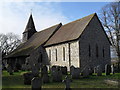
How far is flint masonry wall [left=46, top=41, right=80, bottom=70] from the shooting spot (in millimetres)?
22103

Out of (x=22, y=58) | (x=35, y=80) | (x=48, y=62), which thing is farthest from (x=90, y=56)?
(x=35, y=80)

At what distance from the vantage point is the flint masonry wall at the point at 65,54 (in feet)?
72.5

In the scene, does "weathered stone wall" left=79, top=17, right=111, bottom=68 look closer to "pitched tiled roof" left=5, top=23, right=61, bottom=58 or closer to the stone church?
the stone church

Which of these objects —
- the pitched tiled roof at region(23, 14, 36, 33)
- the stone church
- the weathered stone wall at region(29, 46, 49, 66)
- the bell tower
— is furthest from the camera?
the pitched tiled roof at region(23, 14, 36, 33)

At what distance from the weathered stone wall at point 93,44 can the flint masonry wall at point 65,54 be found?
2.69ft

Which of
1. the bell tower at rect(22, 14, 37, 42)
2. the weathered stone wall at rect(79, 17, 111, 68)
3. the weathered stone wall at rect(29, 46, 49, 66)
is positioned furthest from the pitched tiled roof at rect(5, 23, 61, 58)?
the weathered stone wall at rect(79, 17, 111, 68)

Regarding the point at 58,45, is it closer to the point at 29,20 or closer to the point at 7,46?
the point at 29,20

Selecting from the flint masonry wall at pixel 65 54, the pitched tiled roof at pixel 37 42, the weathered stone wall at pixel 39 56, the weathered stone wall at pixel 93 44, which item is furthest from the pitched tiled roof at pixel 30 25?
the weathered stone wall at pixel 93 44

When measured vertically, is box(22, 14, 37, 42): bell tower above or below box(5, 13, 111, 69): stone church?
above

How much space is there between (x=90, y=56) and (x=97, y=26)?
4.79m

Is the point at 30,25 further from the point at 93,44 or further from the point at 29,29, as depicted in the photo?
the point at 93,44

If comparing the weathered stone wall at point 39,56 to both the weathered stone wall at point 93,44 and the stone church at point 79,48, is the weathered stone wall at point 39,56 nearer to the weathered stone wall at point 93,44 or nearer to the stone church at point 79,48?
the stone church at point 79,48

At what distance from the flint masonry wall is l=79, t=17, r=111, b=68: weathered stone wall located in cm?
82

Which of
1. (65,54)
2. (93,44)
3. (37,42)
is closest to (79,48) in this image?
(93,44)
